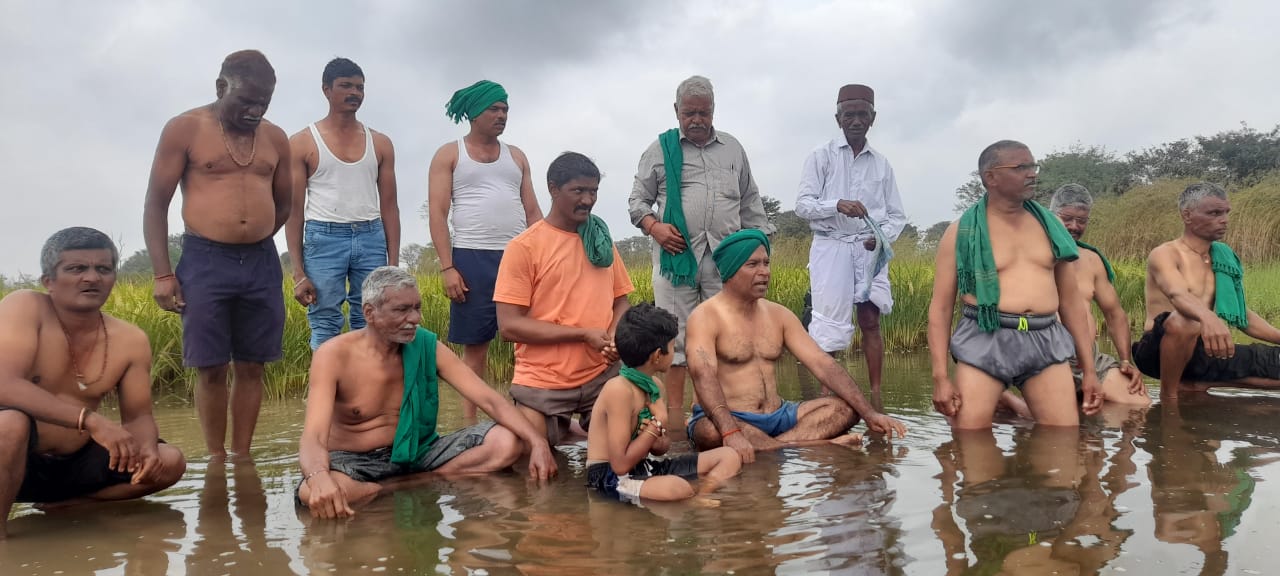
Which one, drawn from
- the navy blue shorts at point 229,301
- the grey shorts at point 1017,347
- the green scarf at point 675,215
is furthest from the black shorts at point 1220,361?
the navy blue shorts at point 229,301

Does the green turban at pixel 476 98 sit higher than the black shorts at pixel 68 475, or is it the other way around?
the green turban at pixel 476 98

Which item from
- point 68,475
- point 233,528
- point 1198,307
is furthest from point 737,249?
point 1198,307

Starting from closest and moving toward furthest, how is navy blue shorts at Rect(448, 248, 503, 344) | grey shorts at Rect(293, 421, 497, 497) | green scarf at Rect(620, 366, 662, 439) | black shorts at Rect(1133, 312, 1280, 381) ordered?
green scarf at Rect(620, 366, 662, 439) < grey shorts at Rect(293, 421, 497, 497) < navy blue shorts at Rect(448, 248, 503, 344) < black shorts at Rect(1133, 312, 1280, 381)

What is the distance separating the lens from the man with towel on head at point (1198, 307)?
6359mm

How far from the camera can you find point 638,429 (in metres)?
4.23

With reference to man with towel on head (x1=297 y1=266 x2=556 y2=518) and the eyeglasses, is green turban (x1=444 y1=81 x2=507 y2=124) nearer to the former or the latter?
man with towel on head (x1=297 y1=266 x2=556 y2=518)

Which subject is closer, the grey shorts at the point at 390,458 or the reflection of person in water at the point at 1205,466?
the reflection of person in water at the point at 1205,466

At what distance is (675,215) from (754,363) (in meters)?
1.40

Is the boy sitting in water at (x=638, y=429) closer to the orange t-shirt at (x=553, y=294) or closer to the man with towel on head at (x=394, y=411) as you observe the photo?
the man with towel on head at (x=394, y=411)

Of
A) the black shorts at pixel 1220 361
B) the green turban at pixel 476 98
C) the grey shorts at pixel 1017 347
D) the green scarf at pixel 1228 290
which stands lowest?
the black shorts at pixel 1220 361

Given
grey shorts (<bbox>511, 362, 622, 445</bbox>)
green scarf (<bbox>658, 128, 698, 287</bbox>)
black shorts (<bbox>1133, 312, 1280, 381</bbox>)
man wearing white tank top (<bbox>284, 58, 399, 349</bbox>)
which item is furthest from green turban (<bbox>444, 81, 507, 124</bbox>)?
black shorts (<bbox>1133, 312, 1280, 381</bbox>)

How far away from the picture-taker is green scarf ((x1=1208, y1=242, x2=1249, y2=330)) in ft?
20.9

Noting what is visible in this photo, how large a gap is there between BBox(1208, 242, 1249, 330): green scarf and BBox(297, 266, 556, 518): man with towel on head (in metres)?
4.59

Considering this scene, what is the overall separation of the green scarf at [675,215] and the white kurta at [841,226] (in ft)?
3.50
